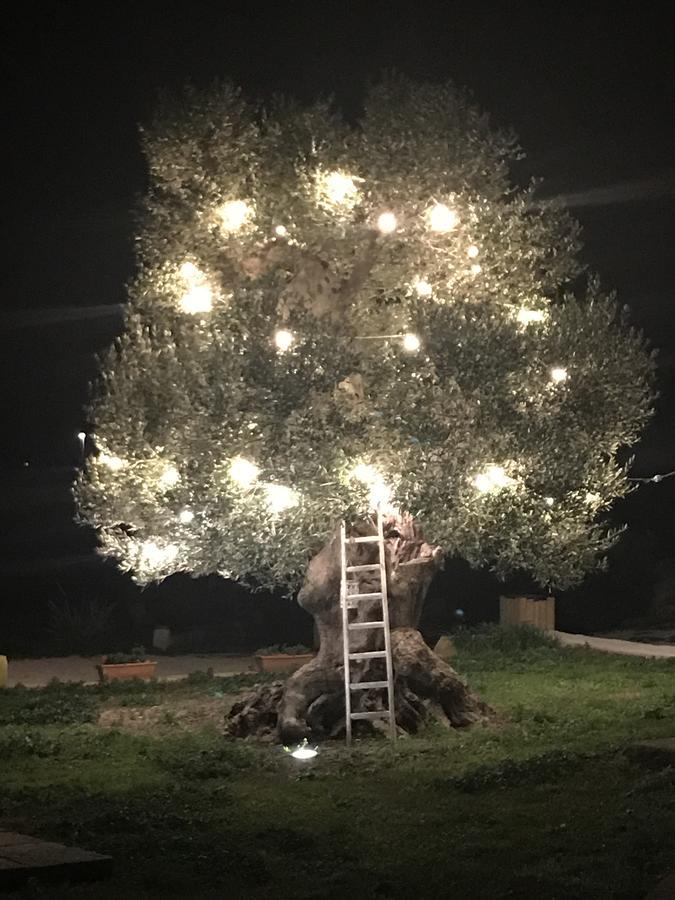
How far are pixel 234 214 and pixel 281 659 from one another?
8957 millimetres

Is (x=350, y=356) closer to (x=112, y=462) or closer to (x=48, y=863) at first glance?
(x=112, y=462)

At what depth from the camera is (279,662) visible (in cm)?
2214

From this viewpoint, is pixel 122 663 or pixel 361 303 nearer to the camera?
pixel 361 303

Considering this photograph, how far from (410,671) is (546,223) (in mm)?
5299

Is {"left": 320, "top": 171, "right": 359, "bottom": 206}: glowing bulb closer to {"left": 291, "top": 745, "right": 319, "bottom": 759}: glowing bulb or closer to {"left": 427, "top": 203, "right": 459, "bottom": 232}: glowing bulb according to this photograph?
{"left": 427, "top": 203, "right": 459, "bottom": 232}: glowing bulb

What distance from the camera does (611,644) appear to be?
2548cm

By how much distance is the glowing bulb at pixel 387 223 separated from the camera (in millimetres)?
15055

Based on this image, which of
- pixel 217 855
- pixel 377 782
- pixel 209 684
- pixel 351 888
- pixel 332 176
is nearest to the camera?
pixel 351 888

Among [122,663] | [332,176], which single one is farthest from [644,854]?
[122,663]

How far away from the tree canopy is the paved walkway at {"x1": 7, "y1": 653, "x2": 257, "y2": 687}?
20.9ft

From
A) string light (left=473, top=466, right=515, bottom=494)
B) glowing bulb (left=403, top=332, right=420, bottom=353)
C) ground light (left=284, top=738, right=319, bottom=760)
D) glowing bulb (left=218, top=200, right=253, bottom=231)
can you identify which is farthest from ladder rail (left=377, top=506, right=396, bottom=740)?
glowing bulb (left=218, top=200, right=253, bottom=231)

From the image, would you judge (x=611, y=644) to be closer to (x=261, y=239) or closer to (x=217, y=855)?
(x=261, y=239)

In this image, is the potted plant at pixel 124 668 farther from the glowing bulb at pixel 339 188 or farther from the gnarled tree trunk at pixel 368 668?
the glowing bulb at pixel 339 188

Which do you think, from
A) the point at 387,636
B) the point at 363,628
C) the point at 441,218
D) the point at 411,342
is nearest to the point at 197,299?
the point at 411,342
